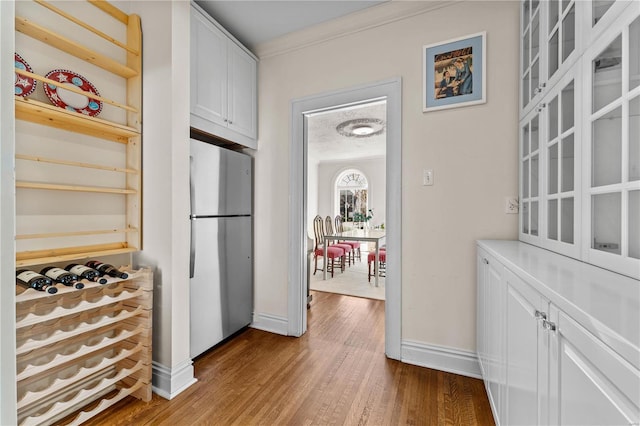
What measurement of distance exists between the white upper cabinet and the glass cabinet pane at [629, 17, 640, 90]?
7.26ft

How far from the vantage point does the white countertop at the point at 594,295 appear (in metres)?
0.44

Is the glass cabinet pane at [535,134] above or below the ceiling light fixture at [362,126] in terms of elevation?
below

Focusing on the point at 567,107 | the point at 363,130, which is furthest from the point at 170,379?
the point at 363,130

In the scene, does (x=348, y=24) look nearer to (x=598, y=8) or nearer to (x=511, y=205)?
(x=598, y=8)

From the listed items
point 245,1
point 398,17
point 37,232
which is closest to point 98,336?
point 37,232

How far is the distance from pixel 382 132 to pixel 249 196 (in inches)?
134

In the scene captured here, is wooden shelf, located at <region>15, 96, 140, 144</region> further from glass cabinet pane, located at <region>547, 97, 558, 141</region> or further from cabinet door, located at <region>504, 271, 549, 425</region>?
glass cabinet pane, located at <region>547, 97, 558, 141</region>

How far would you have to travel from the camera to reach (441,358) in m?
2.01

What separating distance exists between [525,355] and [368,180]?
23.2 ft

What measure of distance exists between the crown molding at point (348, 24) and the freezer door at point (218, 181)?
109cm

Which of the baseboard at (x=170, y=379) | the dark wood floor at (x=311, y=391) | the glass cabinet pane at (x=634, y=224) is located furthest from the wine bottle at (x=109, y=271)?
the glass cabinet pane at (x=634, y=224)

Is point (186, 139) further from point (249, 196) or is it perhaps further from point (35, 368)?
point (35, 368)

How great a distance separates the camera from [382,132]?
5.20m

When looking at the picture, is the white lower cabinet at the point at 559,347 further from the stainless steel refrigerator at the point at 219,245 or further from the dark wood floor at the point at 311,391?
the stainless steel refrigerator at the point at 219,245
